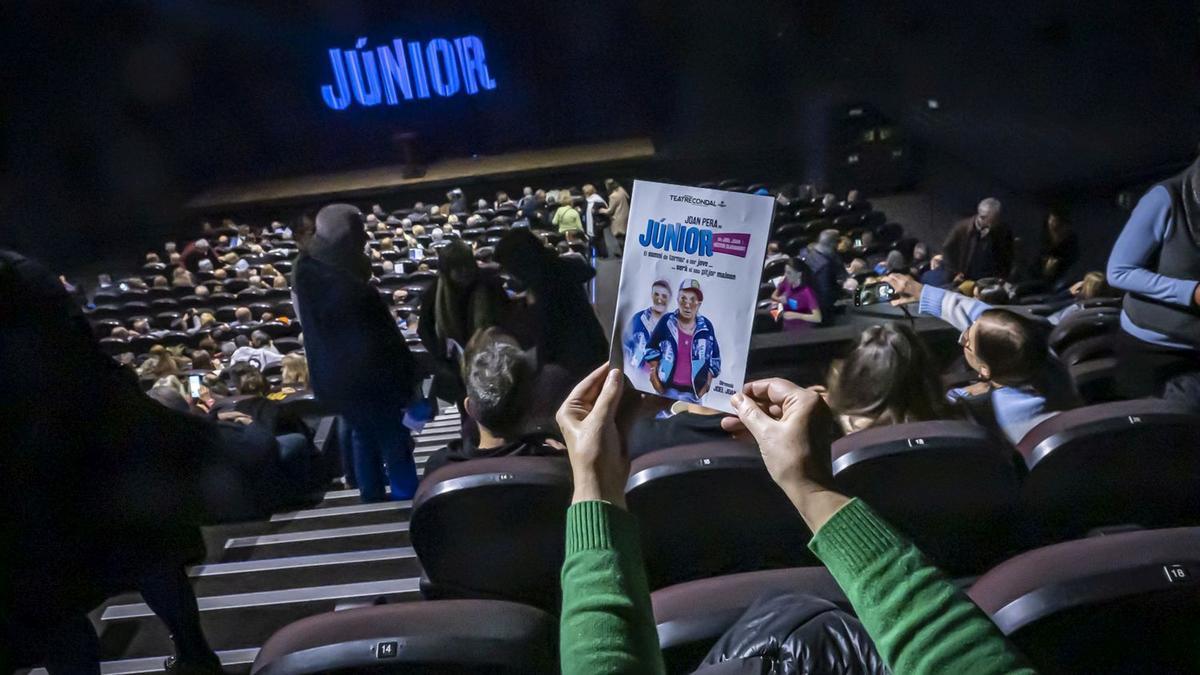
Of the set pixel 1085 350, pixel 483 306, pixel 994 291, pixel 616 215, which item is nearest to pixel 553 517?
pixel 483 306

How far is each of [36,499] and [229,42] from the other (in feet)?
3.67

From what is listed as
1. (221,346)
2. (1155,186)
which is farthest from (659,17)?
(1155,186)

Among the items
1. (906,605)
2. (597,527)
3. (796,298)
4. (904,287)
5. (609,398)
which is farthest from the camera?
(904,287)

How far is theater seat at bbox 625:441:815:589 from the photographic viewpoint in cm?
162

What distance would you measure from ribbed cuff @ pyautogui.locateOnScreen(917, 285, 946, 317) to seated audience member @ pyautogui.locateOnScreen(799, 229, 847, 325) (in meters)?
0.26

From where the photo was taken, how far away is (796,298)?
207 centimetres

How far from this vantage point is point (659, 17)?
200 centimetres

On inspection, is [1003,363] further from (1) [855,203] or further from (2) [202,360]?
(2) [202,360]

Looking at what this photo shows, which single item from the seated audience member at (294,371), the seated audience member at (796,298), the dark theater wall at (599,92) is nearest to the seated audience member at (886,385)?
the seated audience member at (796,298)

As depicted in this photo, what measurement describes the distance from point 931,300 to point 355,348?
1594mm

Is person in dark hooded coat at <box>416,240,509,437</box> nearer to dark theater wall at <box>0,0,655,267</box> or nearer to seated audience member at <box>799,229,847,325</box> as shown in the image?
dark theater wall at <box>0,0,655,267</box>

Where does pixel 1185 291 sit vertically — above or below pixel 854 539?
below

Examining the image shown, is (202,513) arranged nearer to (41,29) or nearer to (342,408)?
(342,408)

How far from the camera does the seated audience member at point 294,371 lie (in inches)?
73.3
